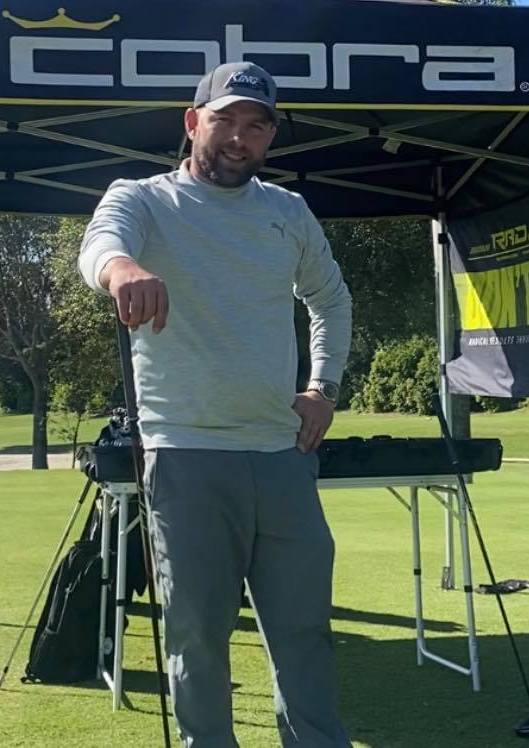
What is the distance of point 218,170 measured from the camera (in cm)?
231

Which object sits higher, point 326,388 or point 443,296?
point 443,296

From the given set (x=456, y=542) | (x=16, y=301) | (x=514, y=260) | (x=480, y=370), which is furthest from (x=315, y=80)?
(x=16, y=301)

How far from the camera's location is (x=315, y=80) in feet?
12.8

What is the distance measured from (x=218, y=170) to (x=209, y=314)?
0.34 metres

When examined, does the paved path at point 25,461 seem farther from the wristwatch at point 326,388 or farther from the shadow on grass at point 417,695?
the wristwatch at point 326,388

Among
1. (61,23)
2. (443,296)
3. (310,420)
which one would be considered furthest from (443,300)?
(310,420)

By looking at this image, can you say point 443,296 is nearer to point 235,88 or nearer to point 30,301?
point 235,88

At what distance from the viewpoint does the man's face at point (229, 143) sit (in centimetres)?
231

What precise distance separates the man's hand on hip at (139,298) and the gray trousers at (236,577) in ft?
1.44

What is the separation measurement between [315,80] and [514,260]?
234 cm

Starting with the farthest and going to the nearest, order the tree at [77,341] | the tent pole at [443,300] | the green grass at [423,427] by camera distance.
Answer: the green grass at [423,427] < the tree at [77,341] < the tent pole at [443,300]

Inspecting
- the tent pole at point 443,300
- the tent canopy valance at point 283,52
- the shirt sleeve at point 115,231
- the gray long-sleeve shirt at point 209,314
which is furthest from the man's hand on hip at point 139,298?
the tent pole at point 443,300

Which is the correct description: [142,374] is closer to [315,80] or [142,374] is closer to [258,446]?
[258,446]

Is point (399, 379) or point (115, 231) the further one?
point (399, 379)
